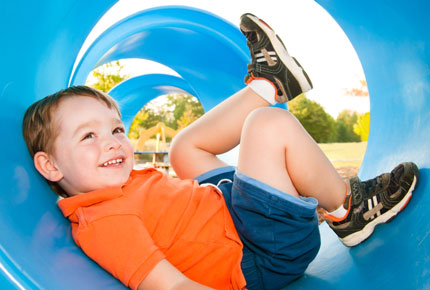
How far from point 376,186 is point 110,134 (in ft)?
2.84

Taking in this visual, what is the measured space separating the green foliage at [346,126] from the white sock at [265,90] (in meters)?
14.8

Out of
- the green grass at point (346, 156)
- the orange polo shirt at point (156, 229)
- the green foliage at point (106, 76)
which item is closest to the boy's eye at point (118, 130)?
the orange polo shirt at point (156, 229)

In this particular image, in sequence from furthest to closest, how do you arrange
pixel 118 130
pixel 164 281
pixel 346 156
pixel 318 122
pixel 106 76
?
pixel 318 122 < pixel 106 76 < pixel 346 156 < pixel 118 130 < pixel 164 281

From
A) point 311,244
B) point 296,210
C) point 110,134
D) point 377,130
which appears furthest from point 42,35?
point 377,130

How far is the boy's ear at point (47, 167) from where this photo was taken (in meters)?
1.05

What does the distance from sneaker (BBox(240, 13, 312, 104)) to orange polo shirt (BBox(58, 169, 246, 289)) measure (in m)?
0.46

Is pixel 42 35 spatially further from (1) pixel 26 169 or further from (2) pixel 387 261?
(2) pixel 387 261

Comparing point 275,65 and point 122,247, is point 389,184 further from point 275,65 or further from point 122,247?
point 122,247

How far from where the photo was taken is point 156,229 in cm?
104

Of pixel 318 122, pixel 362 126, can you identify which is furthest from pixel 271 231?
pixel 318 122

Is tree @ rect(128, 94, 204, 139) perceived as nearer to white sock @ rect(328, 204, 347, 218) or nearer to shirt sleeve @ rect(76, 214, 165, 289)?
white sock @ rect(328, 204, 347, 218)

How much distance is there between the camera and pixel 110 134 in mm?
1098

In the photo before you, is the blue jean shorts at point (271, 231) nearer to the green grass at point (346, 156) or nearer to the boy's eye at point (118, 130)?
the boy's eye at point (118, 130)

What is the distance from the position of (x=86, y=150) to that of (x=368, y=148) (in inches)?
54.4
